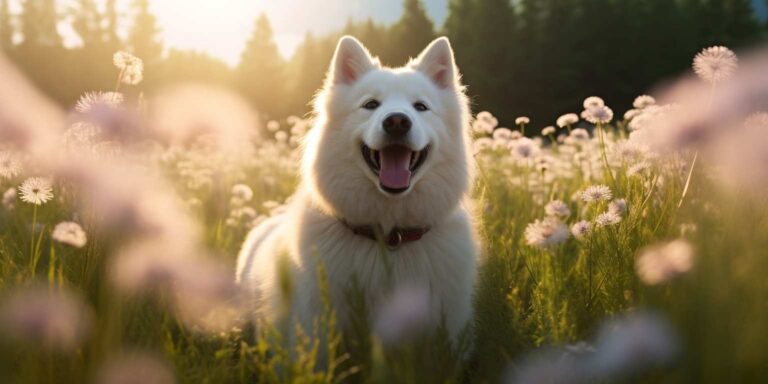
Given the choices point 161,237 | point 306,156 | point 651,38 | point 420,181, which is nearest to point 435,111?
point 420,181

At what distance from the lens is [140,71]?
8.90ft

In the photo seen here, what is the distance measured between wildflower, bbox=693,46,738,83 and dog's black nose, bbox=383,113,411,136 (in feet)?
4.78

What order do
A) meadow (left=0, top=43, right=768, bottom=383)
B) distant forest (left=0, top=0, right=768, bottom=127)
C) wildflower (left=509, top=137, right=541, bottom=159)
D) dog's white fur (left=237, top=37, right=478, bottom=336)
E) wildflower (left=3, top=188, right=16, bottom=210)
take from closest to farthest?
meadow (left=0, top=43, right=768, bottom=383) < dog's white fur (left=237, top=37, right=478, bottom=336) < wildflower (left=3, top=188, right=16, bottom=210) < wildflower (left=509, top=137, right=541, bottom=159) < distant forest (left=0, top=0, right=768, bottom=127)

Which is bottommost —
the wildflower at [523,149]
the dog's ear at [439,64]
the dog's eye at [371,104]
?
the wildflower at [523,149]

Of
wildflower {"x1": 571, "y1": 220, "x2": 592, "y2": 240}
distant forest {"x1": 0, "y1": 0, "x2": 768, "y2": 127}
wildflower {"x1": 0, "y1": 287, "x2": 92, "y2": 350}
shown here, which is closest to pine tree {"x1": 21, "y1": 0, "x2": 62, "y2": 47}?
distant forest {"x1": 0, "y1": 0, "x2": 768, "y2": 127}

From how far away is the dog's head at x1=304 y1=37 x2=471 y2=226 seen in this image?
3.36 m

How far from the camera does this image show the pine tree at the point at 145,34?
42.2m

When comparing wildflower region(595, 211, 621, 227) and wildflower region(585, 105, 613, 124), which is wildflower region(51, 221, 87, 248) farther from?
wildflower region(585, 105, 613, 124)

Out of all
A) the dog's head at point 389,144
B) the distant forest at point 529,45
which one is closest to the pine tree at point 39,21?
the distant forest at point 529,45

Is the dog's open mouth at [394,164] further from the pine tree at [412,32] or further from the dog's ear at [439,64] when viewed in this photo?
the pine tree at [412,32]

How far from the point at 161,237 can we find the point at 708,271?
1.83 m

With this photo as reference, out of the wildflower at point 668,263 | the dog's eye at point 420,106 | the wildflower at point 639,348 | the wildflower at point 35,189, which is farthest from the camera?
the dog's eye at point 420,106

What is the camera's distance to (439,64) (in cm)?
400

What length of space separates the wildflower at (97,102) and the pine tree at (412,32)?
120 feet
